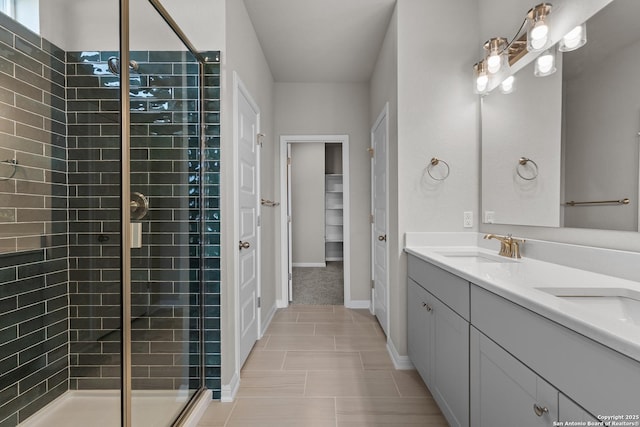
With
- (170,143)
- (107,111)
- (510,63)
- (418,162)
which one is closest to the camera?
(107,111)

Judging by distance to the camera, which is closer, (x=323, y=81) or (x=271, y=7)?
(x=271, y=7)

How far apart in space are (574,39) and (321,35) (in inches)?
76.1

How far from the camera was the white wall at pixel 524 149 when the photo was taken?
64.4 inches

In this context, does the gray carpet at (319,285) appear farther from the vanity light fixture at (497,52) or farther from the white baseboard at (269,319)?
the vanity light fixture at (497,52)

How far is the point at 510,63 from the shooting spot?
6.45 ft

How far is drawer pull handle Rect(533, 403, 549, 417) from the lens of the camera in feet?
2.84

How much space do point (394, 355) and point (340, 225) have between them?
4.62 m

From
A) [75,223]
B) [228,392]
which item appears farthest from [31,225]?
[228,392]

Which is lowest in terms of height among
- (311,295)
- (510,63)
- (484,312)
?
(311,295)

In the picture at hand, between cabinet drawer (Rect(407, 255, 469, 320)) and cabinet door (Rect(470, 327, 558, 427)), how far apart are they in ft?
0.47

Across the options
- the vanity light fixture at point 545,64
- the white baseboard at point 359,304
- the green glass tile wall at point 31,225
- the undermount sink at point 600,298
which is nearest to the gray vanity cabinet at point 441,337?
the undermount sink at point 600,298

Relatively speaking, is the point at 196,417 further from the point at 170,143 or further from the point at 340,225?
the point at 340,225

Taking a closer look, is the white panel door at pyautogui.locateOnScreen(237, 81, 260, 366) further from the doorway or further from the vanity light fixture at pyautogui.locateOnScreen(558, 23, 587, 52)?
the doorway

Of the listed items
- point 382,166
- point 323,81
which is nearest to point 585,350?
point 382,166
